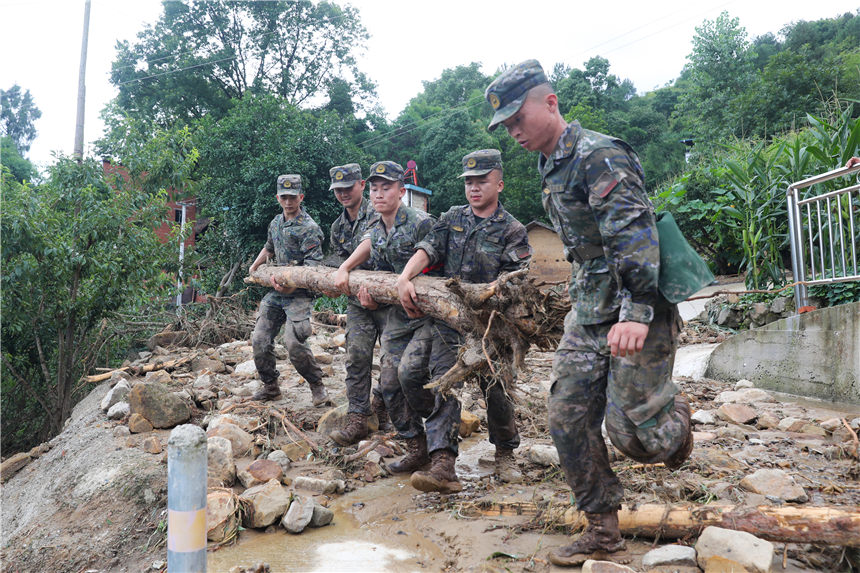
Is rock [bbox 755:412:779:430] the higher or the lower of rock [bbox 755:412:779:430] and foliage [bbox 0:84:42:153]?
the lower

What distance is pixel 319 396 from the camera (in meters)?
5.96

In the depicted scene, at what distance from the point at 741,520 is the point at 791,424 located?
2.56m

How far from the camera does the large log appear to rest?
230 centimetres

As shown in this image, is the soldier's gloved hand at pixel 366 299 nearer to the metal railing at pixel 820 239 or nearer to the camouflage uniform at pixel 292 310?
the camouflage uniform at pixel 292 310

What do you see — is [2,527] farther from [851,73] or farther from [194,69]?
[851,73]

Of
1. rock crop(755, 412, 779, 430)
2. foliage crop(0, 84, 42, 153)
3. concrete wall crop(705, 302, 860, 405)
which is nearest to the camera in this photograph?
rock crop(755, 412, 779, 430)

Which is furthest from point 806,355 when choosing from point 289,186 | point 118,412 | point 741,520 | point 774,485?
point 118,412

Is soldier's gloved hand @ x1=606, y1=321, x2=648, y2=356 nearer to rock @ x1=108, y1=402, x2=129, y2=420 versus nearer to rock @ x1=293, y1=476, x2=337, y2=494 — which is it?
rock @ x1=293, y1=476, x2=337, y2=494

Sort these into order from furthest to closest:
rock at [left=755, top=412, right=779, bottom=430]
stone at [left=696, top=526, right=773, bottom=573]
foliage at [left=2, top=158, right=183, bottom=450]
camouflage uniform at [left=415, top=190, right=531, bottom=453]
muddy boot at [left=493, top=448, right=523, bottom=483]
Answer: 1. foliage at [left=2, top=158, right=183, bottom=450]
2. rock at [left=755, top=412, right=779, bottom=430]
3. camouflage uniform at [left=415, top=190, right=531, bottom=453]
4. muddy boot at [left=493, top=448, right=523, bottom=483]
5. stone at [left=696, top=526, right=773, bottom=573]

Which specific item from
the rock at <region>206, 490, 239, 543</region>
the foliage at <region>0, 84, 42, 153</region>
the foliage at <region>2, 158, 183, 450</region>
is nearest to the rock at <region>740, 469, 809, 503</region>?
the rock at <region>206, 490, 239, 543</region>

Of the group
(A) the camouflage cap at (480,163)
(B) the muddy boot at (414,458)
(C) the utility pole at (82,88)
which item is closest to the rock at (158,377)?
(B) the muddy boot at (414,458)

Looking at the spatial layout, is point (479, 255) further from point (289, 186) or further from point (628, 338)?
point (289, 186)

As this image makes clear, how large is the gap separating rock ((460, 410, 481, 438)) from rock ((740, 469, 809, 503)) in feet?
7.83

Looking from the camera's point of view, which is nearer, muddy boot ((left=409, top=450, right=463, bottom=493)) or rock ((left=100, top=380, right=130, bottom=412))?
muddy boot ((left=409, top=450, right=463, bottom=493))
